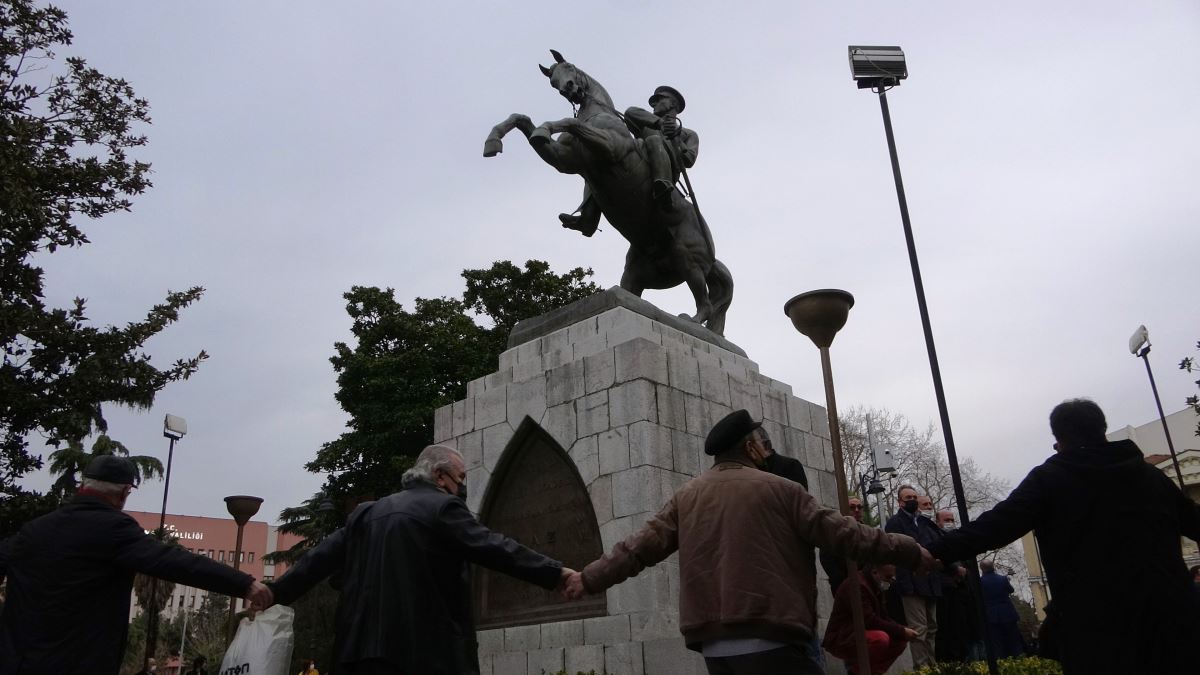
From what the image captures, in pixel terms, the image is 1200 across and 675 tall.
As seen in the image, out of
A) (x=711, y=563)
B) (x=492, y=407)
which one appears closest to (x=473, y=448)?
(x=492, y=407)

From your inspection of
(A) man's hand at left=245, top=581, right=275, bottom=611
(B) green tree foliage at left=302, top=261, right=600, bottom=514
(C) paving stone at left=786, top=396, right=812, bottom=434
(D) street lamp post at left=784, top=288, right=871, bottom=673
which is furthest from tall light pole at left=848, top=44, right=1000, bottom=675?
(B) green tree foliage at left=302, top=261, right=600, bottom=514

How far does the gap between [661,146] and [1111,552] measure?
602 centimetres

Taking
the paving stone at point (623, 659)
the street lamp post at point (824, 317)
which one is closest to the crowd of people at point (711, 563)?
the street lamp post at point (824, 317)

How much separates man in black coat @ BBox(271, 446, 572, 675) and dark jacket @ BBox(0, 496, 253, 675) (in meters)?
0.64

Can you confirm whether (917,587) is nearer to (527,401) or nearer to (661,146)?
(527,401)

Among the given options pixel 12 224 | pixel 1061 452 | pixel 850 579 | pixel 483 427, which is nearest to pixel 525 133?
pixel 483 427

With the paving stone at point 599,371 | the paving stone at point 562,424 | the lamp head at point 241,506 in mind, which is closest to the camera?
the paving stone at point 599,371

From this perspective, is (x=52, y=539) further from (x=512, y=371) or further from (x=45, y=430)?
(x=45, y=430)

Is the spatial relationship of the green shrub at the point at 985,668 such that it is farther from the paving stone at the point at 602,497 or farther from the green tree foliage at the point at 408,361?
the green tree foliage at the point at 408,361

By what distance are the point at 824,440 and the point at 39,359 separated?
1167cm

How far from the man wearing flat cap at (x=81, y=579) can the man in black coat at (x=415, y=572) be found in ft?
1.95

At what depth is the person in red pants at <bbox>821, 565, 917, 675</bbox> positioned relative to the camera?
4.84 metres

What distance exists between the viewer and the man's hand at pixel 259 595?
3988mm

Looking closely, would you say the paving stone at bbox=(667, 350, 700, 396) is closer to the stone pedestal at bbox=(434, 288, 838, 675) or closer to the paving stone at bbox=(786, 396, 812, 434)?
the stone pedestal at bbox=(434, 288, 838, 675)
